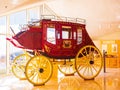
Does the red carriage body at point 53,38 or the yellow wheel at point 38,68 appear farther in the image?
the red carriage body at point 53,38

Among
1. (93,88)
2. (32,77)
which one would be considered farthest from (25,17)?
(93,88)


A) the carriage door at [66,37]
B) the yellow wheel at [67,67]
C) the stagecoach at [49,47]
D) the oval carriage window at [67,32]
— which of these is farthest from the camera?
the yellow wheel at [67,67]

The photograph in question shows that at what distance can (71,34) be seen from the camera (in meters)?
8.91

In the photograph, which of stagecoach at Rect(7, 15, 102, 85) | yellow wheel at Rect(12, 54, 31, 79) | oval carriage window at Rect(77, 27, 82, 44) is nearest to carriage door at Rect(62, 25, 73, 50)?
stagecoach at Rect(7, 15, 102, 85)

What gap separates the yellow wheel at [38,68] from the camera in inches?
309

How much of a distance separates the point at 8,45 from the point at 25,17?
67.5 inches

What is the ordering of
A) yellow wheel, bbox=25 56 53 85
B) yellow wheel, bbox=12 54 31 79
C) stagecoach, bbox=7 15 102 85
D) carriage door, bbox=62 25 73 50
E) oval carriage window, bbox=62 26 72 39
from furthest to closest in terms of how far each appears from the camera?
yellow wheel, bbox=12 54 31 79
oval carriage window, bbox=62 26 72 39
carriage door, bbox=62 25 73 50
stagecoach, bbox=7 15 102 85
yellow wheel, bbox=25 56 53 85

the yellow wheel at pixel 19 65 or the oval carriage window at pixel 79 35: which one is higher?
the oval carriage window at pixel 79 35

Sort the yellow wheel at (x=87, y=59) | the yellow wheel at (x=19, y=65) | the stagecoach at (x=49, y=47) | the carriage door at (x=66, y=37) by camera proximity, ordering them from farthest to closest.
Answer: the yellow wheel at (x=19, y=65)
the yellow wheel at (x=87, y=59)
the carriage door at (x=66, y=37)
the stagecoach at (x=49, y=47)

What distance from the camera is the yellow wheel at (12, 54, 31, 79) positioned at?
917 centimetres

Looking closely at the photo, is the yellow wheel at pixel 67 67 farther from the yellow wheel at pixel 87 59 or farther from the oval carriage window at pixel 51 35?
the oval carriage window at pixel 51 35

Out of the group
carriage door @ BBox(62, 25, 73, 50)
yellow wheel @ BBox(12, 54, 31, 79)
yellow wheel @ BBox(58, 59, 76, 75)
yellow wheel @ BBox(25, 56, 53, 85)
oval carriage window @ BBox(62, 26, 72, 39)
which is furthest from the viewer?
yellow wheel @ BBox(58, 59, 76, 75)

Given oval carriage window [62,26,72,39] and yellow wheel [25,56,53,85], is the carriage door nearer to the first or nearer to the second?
oval carriage window [62,26,72,39]

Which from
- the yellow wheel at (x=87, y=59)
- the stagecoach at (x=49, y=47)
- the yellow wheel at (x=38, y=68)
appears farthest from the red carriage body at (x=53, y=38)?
the yellow wheel at (x=38, y=68)
